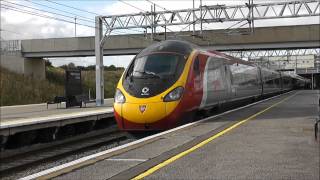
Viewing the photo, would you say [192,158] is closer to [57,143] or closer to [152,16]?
[57,143]

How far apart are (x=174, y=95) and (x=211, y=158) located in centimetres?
581

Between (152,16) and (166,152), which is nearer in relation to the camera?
(166,152)

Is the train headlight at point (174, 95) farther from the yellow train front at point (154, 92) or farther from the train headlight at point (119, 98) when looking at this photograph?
the train headlight at point (119, 98)

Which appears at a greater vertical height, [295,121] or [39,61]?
[39,61]

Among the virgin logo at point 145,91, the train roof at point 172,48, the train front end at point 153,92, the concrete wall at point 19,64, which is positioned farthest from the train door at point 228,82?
the concrete wall at point 19,64

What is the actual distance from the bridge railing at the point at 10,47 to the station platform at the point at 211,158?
151 feet

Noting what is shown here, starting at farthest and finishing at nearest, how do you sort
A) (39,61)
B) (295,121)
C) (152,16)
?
1. (39,61)
2. (152,16)
3. (295,121)

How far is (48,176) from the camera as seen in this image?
7250mm

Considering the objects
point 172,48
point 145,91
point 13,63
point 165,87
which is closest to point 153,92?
point 145,91

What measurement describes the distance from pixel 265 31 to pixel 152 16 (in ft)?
64.7

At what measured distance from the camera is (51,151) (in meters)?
16.4

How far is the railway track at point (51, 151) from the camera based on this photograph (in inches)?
540

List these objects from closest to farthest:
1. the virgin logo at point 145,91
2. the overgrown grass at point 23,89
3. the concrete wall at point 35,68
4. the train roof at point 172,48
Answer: the virgin logo at point 145,91 < the train roof at point 172,48 < the overgrown grass at point 23,89 < the concrete wall at point 35,68

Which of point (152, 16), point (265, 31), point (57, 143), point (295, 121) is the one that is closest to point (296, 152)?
point (295, 121)
